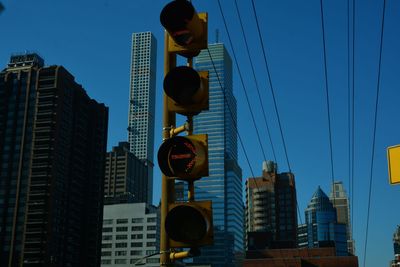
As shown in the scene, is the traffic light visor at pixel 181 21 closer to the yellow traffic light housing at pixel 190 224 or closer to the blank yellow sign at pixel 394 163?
the yellow traffic light housing at pixel 190 224

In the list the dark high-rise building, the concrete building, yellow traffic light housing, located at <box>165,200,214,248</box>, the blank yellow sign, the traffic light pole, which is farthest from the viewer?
the concrete building

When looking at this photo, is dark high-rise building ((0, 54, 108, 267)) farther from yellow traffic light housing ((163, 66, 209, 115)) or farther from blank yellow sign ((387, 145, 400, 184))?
yellow traffic light housing ((163, 66, 209, 115))

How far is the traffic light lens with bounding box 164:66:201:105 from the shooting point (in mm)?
6371

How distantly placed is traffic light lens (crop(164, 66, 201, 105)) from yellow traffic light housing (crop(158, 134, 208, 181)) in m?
0.45

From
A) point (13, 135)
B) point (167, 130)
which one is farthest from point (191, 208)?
point (13, 135)

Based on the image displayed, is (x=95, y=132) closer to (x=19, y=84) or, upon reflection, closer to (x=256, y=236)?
(x=19, y=84)

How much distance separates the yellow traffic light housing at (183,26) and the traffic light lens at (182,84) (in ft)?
1.03

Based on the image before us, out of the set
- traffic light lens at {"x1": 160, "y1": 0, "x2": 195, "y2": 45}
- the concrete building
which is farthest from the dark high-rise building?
traffic light lens at {"x1": 160, "y1": 0, "x2": 195, "y2": 45}

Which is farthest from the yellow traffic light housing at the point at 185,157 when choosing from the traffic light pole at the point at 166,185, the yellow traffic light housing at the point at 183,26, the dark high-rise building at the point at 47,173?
the dark high-rise building at the point at 47,173

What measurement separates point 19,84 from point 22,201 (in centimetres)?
3786

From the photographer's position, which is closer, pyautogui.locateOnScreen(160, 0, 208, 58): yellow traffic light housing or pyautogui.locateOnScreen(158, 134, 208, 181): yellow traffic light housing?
pyautogui.locateOnScreen(158, 134, 208, 181): yellow traffic light housing

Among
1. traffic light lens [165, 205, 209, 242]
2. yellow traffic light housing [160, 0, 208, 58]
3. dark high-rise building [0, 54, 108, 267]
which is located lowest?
traffic light lens [165, 205, 209, 242]

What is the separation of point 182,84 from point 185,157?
2.75ft

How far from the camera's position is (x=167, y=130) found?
6.80m
